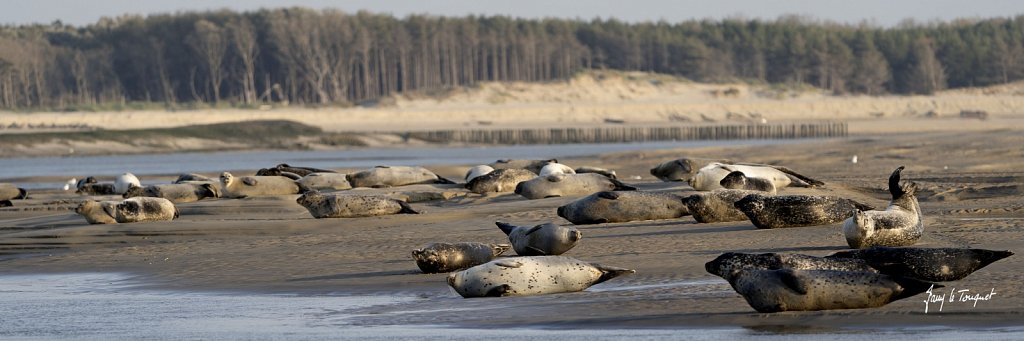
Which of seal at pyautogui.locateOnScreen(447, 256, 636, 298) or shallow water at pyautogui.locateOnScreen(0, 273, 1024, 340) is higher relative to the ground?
seal at pyautogui.locateOnScreen(447, 256, 636, 298)

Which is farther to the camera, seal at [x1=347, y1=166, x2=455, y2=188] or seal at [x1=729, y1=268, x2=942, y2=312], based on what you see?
seal at [x1=347, y1=166, x2=455, y2=188]

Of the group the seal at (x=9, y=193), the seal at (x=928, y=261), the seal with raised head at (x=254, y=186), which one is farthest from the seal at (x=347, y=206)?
the seal at (x=928, y=261)

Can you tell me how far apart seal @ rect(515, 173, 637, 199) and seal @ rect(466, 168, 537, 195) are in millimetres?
1048

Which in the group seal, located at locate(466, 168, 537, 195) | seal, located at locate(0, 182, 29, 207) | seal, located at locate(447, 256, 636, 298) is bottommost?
seal, located at locate(0, 182, 29, 207)

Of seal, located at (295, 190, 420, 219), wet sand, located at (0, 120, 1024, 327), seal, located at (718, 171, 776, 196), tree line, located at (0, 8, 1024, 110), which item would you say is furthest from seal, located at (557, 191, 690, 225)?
tree line, located at (0, 8, 1024, 110)

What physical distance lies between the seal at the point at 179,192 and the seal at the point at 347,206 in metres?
3.50

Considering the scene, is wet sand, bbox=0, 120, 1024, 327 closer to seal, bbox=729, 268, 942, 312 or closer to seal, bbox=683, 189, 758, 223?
seal, bbox=729, 268, 942, 312

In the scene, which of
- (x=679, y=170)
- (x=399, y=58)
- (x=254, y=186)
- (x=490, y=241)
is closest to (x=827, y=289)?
(x=490, y=241)

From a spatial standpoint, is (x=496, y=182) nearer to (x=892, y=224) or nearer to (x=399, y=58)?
(x=892, y=224)

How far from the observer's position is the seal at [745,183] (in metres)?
14.0

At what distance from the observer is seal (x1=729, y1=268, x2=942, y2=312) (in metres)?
7.43

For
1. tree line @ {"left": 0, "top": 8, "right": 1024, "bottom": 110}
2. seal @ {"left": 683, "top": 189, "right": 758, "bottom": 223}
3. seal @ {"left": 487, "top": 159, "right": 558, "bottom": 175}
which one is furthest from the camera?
tree line @ {"left": 0, "top": 8, "right": 1024, "bottom": 110}

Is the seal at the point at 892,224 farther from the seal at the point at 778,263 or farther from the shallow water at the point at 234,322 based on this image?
the shallow water at the point at 234,322

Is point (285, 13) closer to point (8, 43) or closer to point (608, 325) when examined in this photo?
point (8, 43)
